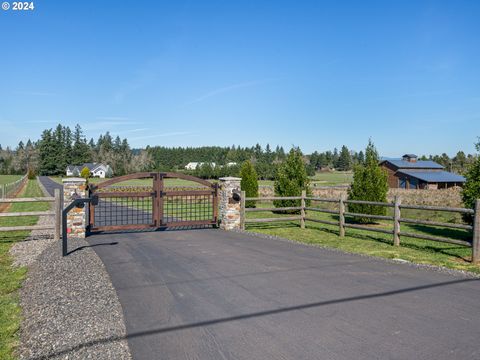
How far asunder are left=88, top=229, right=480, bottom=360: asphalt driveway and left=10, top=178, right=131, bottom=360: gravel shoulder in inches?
8.2

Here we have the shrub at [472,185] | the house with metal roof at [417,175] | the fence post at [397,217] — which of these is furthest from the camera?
the house with metal roof at [417,175]

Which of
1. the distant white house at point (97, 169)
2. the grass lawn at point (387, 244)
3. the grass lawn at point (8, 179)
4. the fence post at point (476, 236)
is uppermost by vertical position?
the distant white house at point (97, 169)

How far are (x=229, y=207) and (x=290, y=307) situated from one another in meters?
8.33

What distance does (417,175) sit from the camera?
4688 centimetres

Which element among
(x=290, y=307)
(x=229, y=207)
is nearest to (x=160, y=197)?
(x=229, y=207)

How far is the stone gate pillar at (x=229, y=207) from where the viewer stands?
13.4 metres

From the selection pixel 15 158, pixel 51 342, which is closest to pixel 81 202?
pixel 51 342

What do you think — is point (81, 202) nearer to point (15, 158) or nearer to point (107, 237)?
point (107, 237)

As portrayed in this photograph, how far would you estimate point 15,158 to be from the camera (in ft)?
336

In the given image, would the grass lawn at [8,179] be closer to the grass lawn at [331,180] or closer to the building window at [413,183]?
the grass lawn at [331,180]

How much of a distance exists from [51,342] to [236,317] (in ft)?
6.62

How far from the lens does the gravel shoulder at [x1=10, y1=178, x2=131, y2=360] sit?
12.8ft

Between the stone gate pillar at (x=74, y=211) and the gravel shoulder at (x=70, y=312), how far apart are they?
2761 millimetres

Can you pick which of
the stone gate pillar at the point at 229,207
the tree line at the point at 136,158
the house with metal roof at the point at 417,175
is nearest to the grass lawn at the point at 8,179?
the tree line at the point at 136,158
